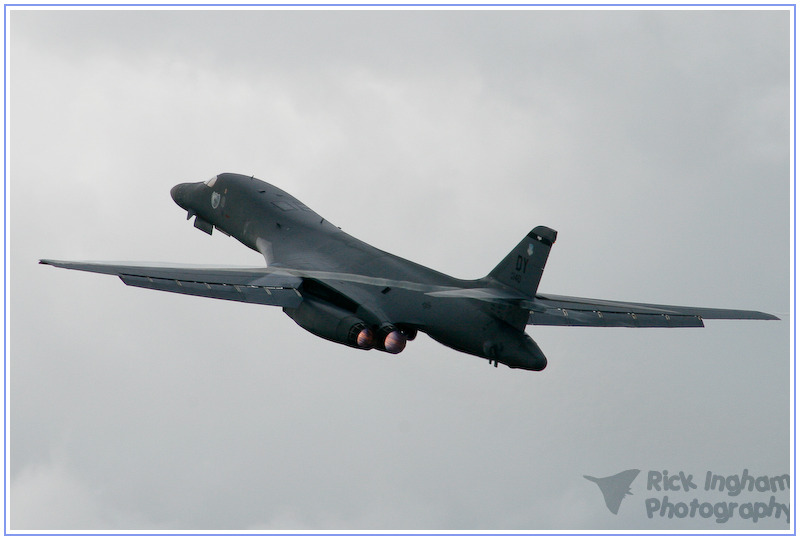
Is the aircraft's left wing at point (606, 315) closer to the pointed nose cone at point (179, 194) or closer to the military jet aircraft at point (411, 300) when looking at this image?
the military jet aircraft at point (411, 300)

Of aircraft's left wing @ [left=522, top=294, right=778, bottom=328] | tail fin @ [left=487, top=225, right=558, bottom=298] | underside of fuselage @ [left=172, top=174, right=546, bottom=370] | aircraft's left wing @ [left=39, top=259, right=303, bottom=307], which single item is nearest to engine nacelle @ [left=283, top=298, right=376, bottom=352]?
underside of fuselage @ [left=172, top=174, right=546, bottom=370]

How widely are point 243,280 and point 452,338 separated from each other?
6.44 m

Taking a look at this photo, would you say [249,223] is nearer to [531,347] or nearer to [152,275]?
[152,275]

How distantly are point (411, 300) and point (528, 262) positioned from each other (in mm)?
3808

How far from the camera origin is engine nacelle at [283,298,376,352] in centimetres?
3772

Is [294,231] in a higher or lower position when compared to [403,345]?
higher

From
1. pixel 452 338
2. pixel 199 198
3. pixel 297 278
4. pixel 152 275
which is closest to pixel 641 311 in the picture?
pixel 452 338

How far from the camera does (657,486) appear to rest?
3916 centimetres

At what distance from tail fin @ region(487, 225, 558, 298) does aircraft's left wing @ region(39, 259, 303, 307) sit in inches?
252

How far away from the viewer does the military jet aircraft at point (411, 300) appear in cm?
3691

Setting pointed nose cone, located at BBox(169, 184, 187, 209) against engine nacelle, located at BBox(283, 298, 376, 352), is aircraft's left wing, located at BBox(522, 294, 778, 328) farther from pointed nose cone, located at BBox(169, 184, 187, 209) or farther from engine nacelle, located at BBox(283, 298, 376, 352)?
pointed nose cone, located at BBox(169, 184, 187, 209)

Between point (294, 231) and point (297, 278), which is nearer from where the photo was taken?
point (297, 278)

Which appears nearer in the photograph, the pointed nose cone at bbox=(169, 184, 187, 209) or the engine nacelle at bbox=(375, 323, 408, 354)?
the engine nacelle at bbox=(375, 323, 408, 354)

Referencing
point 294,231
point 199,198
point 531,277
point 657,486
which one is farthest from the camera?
point 199,198
